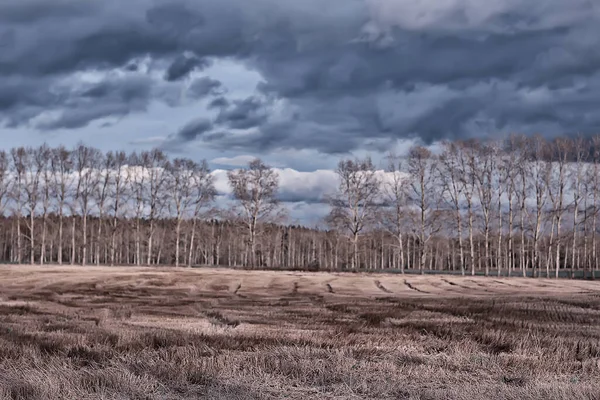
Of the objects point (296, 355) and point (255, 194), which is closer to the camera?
point (296, 355)

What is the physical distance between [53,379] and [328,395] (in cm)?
383

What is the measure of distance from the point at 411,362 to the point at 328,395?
108 inches

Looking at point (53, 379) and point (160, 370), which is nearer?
point (53, 379)

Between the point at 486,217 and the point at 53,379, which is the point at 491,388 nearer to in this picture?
the point at 53,379

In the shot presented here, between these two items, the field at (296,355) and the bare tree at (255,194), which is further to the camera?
the bare tree at (255,194)

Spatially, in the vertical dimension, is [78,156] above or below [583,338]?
above

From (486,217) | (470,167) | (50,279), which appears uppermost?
(470,167)

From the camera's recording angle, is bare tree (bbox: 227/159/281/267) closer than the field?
No

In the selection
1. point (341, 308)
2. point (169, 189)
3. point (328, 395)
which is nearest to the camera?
point (328, 395)

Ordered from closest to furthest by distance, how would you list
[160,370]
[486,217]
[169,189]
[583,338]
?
1. [160,370]
2. [583,338]
3. [486,217]
4. [169,189]

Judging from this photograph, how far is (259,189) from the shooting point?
70125 millimetres

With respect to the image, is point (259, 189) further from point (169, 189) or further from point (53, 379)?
point (53, 379)

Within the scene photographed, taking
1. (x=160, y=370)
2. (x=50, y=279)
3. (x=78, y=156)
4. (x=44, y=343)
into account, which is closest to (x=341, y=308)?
(x=44, y=343)

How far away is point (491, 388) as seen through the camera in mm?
8531
